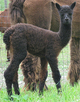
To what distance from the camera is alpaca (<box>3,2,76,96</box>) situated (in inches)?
122

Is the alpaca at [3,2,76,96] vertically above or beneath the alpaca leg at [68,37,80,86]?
above

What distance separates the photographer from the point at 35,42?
3.27 m

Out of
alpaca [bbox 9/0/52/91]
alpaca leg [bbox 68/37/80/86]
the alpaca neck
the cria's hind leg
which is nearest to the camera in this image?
the cria's hind leg

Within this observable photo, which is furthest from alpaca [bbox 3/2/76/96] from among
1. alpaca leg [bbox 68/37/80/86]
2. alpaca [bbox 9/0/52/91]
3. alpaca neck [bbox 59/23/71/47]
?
alpaca leg [bbox 68/37/80/86]

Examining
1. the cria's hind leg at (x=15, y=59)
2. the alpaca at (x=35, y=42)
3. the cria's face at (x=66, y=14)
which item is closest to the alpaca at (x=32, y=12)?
the alpaca at (x=35, y=42)

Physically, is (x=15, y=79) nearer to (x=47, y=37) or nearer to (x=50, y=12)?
(x=47, y=37)

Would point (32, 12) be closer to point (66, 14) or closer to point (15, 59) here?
point (66, 14)

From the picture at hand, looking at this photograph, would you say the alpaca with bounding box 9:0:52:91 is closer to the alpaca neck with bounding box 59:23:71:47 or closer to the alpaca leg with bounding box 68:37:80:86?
the alpaca neck with bounding box 59:23:71:47

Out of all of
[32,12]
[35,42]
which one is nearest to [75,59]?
[32,12]

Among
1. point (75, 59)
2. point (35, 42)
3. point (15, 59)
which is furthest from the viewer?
point (75, 59)

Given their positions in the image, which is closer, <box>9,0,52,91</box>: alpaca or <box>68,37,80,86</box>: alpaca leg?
<box>9,0,52,91</box>: alpaca

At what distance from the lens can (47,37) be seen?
3322mm

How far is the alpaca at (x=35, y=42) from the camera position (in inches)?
122

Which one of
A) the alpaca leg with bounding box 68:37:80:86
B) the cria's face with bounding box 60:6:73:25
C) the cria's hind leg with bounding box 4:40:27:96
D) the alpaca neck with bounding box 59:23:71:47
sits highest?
the cria's face with bounding box 60:6:73:25
